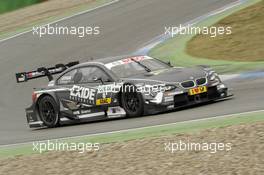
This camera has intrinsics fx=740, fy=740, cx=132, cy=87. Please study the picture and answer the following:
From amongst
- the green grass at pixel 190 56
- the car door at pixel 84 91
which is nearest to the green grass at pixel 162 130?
the car door at pixel 84 91

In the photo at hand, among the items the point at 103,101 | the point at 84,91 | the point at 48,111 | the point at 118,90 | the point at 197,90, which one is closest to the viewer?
the point at 197,90

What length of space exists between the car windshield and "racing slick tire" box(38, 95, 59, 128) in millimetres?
1591

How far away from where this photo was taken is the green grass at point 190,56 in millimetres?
16891

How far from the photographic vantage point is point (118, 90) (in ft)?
44.9

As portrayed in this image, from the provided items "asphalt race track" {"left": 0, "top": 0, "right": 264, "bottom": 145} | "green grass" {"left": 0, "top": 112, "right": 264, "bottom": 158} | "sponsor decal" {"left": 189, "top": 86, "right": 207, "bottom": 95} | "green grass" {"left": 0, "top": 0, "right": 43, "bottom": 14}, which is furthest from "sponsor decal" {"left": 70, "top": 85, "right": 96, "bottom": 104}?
"green grass" {"left": 0, "top": 0, "right": 43, "bottom": 14}

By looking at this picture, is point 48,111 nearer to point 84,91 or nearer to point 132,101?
point 84,91

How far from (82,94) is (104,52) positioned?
9.30 meters

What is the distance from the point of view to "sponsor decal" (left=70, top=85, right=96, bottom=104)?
14.3 m

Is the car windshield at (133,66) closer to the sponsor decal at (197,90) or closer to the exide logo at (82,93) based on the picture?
the exide logo at (82,93)

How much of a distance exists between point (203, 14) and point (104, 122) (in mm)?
12756

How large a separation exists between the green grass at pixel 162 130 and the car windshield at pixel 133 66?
2.64 meters

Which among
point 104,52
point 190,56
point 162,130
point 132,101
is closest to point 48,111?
point 132,101

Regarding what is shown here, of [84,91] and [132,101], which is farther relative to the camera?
[84,91]

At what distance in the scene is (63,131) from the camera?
45.2 feet
